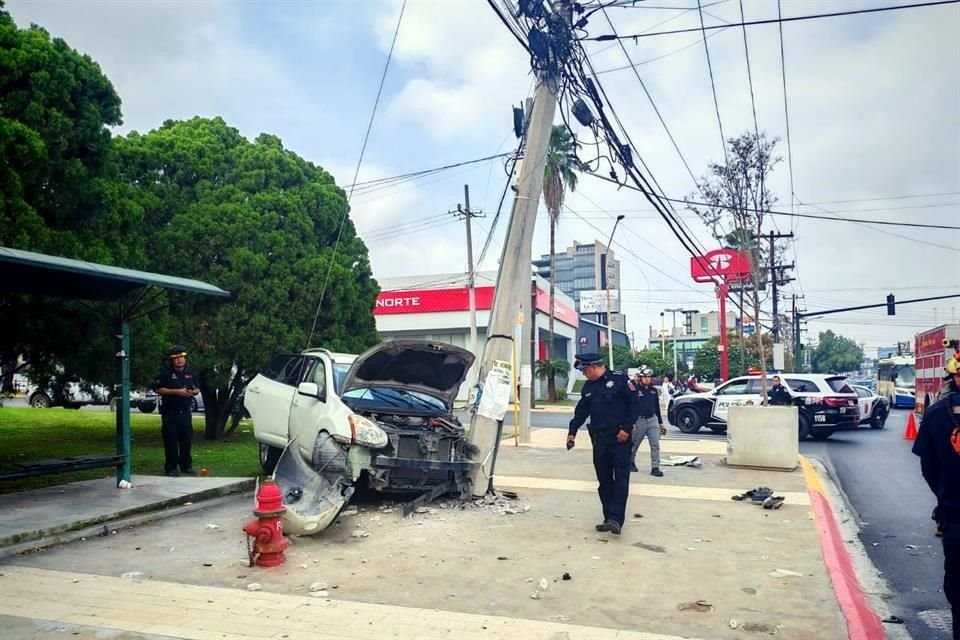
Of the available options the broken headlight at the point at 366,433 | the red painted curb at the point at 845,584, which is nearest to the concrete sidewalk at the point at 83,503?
the broken headlight at the point at 366,433

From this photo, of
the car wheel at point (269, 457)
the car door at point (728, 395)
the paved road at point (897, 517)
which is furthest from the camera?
the car door at point (728, 395)

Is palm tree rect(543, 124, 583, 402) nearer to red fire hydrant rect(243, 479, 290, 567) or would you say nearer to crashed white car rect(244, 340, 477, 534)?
crashed white car rect(244, 340, 477, 534)

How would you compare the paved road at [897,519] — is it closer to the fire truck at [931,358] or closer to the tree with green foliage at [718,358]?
the fire truck at [931,358]

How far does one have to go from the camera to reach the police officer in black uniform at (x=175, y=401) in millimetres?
10289

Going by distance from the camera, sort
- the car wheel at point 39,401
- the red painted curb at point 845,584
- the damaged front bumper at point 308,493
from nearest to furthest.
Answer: the red painted curb at point 845,584, the damaged front bumper at point 308,493, the car wheel at point 39,401

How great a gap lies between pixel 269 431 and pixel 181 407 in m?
1.20

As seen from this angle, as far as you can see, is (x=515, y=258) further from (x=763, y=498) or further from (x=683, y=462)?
(x=683, y=462)

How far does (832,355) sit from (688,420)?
99872 millimetres

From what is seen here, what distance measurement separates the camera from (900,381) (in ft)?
116

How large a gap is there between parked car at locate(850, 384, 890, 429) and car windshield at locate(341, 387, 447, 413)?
50.4 feet

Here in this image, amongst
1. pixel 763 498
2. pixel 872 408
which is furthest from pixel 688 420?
pixel 763 498

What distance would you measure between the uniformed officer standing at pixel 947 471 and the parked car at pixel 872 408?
1780cm

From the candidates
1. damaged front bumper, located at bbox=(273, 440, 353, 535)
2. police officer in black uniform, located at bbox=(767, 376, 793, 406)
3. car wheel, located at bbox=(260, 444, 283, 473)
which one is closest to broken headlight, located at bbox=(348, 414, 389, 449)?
damaged front bumper, located at bbox=(273, 440, 353, 535)

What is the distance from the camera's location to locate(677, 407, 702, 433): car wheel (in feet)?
68.6
